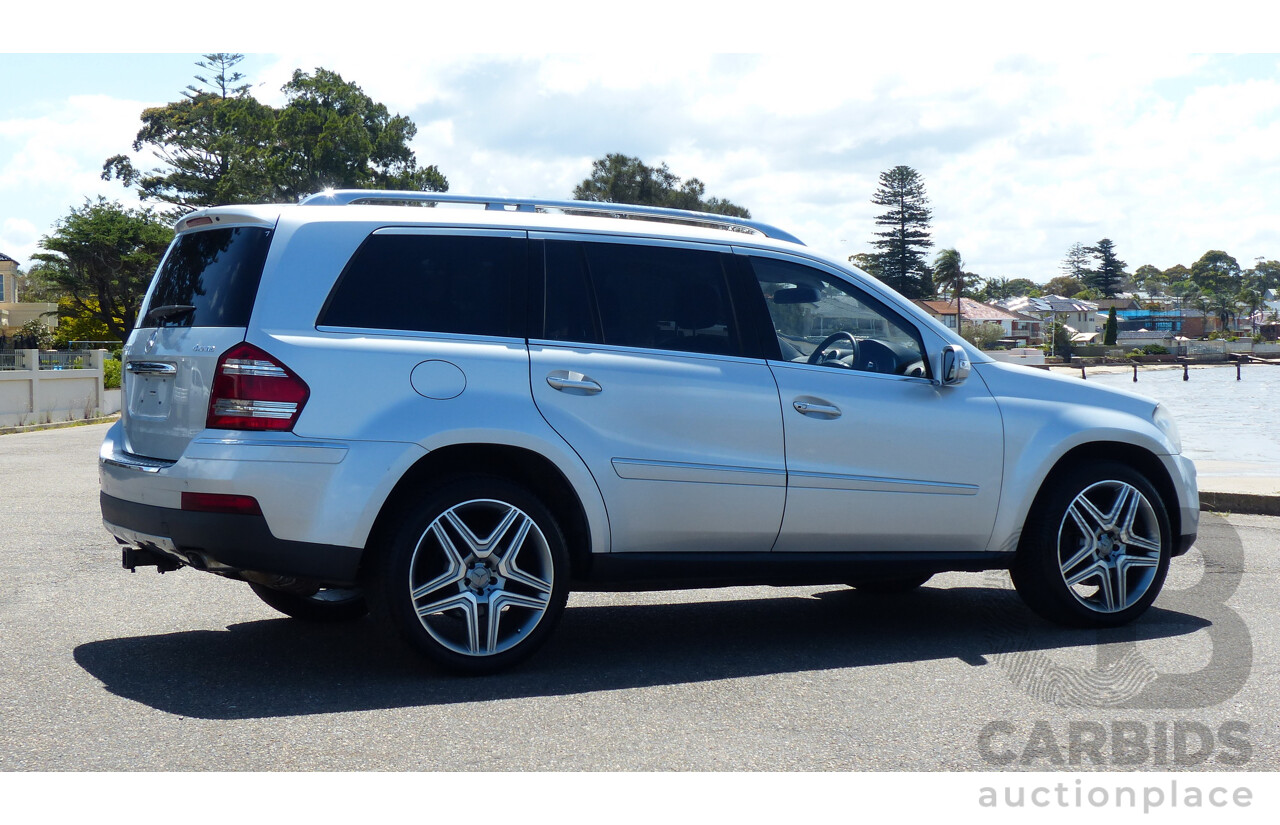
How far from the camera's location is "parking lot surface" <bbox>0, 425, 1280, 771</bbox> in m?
4.17

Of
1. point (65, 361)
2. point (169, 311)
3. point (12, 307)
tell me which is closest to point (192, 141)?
point (12, 307)

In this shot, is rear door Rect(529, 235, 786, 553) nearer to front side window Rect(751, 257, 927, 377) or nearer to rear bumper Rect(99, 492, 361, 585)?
front side window Rect(751, 257, 927, 377)

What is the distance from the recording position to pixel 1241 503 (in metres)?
10.9

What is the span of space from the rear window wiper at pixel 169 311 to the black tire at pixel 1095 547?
399 cm

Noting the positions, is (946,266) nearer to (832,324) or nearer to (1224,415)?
(1224,415)

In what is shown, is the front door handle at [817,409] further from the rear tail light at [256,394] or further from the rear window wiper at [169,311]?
the rear window wiper at [169,311]

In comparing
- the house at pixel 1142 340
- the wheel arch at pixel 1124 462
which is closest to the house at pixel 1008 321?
the house at pixel 1142 340

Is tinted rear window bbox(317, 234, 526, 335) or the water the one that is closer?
tinted rear window bbox(317, 234, 526, 335)

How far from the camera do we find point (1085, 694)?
196 inches

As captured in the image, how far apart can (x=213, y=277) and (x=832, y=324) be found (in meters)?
2.77

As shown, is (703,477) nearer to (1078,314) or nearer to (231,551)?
(231,551)

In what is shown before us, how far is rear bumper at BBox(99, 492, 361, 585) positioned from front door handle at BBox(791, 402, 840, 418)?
6.67 ft

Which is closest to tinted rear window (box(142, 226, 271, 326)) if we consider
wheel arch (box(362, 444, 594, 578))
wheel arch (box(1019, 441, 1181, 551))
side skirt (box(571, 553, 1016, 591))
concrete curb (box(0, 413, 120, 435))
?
wheel arch (box(362, 444, 594, 578))

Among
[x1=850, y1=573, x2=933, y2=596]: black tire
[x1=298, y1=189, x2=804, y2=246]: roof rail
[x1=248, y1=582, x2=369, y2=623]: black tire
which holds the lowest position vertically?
[x1=850, y1=573, x2=933, y2=596]: black tire
